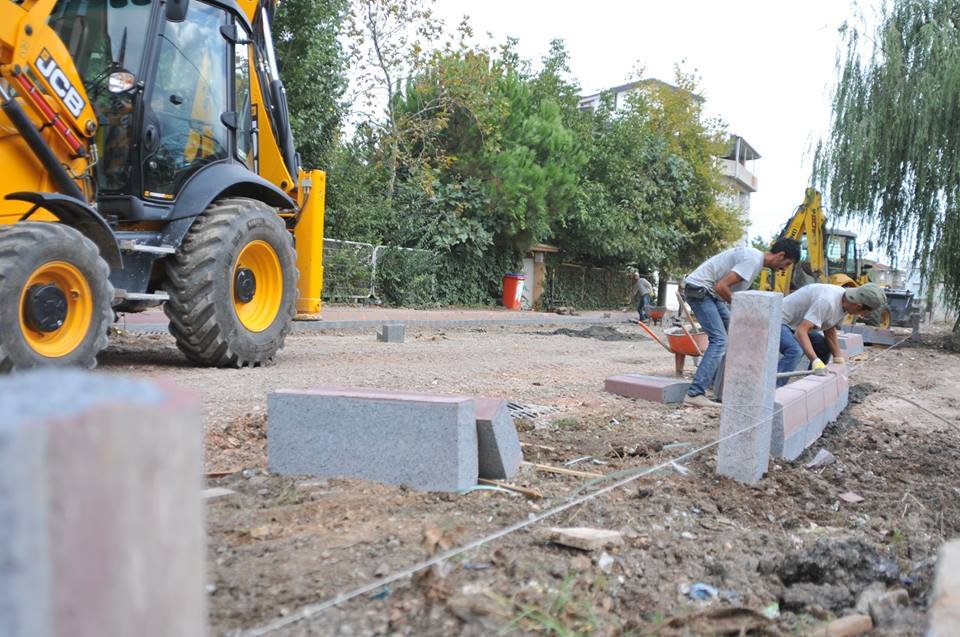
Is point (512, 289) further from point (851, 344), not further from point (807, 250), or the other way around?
point (851, 344)

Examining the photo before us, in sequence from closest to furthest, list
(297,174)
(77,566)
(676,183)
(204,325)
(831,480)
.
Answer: (77,566) → (831,480) → (204,325) → (297,174) → (676,183)

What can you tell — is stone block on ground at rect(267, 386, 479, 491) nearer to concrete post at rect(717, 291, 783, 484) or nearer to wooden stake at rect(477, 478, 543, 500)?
wooden stake at rect(477, 478, 543, 500)

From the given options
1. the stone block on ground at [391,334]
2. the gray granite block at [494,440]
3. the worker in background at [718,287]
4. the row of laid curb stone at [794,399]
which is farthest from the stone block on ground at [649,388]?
the stone block on ground at [391,334]

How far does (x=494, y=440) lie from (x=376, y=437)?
0.54m

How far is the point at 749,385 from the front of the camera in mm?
4289

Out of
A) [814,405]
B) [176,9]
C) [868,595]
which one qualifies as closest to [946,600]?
[868,595]

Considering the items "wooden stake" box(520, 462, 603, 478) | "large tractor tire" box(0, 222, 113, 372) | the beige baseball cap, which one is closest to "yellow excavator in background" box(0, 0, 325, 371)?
"large tractor tire" box(0, 222, 113, 372)

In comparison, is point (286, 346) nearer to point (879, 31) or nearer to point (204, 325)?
point (204, 325)

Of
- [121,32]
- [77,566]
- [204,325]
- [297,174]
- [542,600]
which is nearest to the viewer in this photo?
[77,566]

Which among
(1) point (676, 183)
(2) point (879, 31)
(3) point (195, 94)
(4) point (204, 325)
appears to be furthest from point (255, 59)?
(1) point (676, 183)

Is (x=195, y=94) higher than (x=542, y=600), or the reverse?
(x=195, y=94)

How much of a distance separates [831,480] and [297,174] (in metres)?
6.47

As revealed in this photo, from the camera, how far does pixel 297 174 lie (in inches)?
360

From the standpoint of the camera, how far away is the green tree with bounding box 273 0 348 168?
1762 cm
